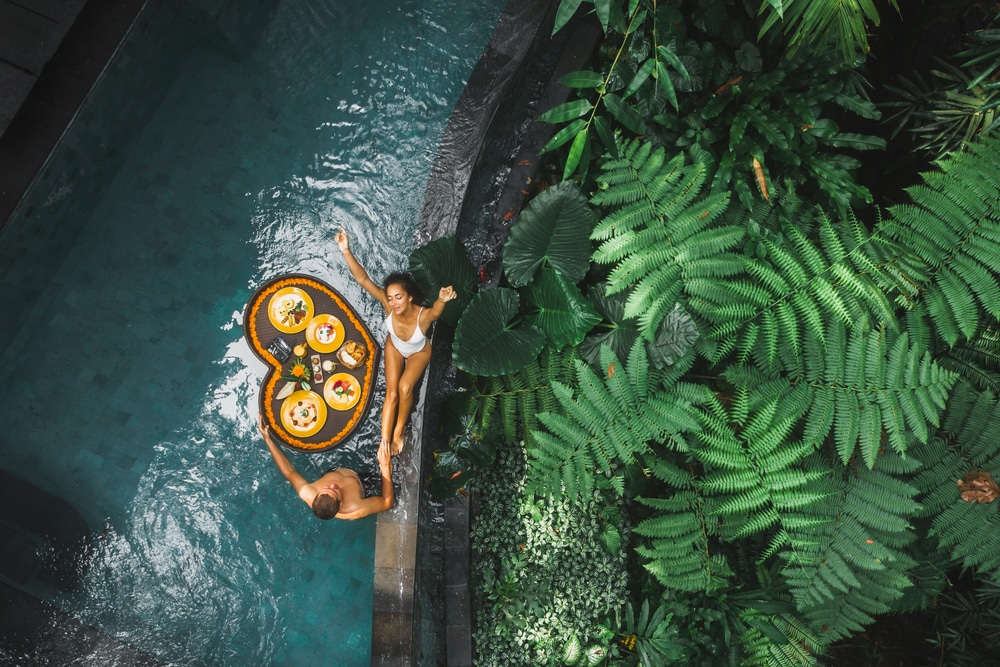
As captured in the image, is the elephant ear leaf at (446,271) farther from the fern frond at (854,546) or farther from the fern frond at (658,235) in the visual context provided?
the fern frond at (854,546)

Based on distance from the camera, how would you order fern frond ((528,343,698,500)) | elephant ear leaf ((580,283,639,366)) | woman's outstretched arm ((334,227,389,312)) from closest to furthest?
fern frond ((528,343,698,500)) < elephant ear leaf ((580,283,639,366)) < woman's outstretched arm ((334,227,389,312))

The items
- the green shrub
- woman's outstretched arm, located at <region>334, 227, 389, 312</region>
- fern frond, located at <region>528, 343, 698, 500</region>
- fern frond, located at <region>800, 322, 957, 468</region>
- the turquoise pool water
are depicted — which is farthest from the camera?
the turquoise pool water

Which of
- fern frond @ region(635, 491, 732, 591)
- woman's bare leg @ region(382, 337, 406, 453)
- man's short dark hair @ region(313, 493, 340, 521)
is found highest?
woman's bare leg @ region(382, 337, 406, 453)

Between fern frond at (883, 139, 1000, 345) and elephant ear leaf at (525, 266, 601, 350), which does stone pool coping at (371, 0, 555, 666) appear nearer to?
elephant ear leaf at (525, 266, 601, 350)

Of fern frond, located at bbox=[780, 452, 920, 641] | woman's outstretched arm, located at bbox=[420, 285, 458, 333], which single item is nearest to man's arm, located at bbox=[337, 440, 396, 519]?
woman's outstretched arm, located at bbox=[420, 285, 458, 333]

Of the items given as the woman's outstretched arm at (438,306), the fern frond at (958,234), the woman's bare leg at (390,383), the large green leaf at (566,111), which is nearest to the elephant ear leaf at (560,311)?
the woman's outstretched arm at (438,306)

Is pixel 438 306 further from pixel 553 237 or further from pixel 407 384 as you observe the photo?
pixel 553 237

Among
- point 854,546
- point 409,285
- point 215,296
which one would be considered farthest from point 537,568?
point 215,296
